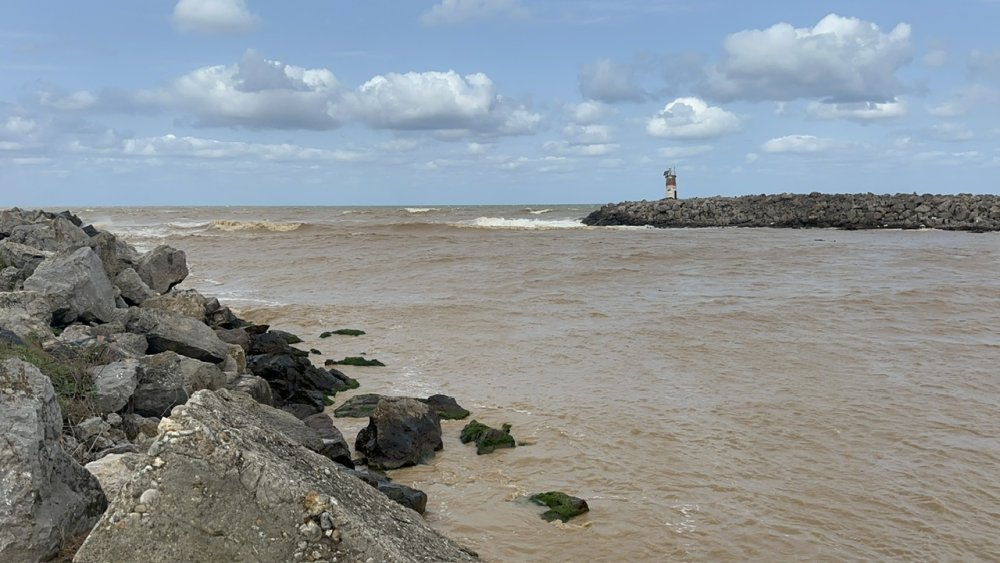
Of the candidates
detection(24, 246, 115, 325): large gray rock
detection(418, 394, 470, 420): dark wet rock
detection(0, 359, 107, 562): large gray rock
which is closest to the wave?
detection(24, 246, 115, 325): large gray rock

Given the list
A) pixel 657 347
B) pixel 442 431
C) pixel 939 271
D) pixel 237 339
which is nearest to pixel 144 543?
pixel 442 431

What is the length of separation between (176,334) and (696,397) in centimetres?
616

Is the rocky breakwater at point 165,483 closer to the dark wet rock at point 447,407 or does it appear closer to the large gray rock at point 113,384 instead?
the large gray rock at point 113,384

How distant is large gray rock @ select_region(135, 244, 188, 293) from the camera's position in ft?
46.8

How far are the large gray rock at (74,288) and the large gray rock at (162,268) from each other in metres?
4.40

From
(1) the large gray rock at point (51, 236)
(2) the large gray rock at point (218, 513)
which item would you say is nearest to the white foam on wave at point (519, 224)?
(1) the large gray rock at point (51, 236)

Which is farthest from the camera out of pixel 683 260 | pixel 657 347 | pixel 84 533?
pixel 683 260

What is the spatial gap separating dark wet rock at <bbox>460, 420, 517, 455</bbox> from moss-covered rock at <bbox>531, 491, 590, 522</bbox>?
130 centimetres

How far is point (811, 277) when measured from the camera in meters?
22.2

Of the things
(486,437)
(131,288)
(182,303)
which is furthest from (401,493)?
(131,288)

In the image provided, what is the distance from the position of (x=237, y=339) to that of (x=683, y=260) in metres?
20.2

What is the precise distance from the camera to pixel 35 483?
11.4 feet

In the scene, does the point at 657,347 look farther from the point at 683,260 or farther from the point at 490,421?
the point at 683,260

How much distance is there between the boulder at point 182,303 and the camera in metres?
12.0
